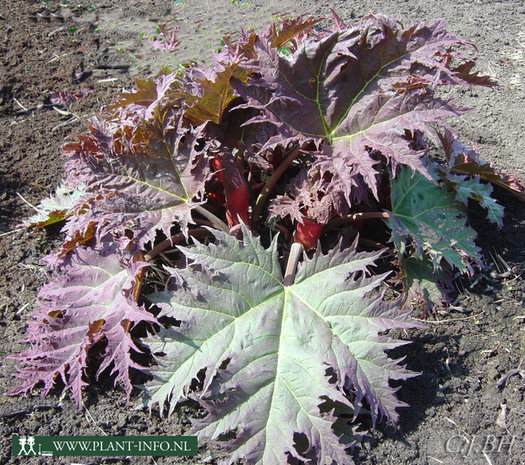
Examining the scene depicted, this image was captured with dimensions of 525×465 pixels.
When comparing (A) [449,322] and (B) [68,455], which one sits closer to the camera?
(B) [68,455]

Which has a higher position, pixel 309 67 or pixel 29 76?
pixel 309 67

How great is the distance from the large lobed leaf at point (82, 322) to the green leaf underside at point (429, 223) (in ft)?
3.19

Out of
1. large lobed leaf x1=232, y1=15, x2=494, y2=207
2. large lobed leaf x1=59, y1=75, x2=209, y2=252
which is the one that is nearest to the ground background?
large lobed leaf x1=59, y1=75, x2=209, y2=252

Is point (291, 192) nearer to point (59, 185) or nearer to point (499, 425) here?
point (499, 425)

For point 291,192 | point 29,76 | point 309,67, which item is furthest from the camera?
point 29,76

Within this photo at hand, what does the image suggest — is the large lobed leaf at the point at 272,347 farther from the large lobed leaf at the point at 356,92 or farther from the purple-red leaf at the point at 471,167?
the purple-red leaf at the point at 471,167

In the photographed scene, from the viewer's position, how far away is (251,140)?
1982mm

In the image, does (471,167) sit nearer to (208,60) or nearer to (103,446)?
(103,446)

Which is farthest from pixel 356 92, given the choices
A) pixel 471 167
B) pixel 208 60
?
pixel 208 60

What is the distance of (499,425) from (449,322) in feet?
1.33

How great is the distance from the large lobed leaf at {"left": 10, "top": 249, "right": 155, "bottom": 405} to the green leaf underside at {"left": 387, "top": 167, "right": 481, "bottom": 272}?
3.19 feet

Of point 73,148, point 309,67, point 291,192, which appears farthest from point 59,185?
point 309,67

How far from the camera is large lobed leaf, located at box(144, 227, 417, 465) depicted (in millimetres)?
1504

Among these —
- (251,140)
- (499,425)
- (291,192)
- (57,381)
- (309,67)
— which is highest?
(309,67)
